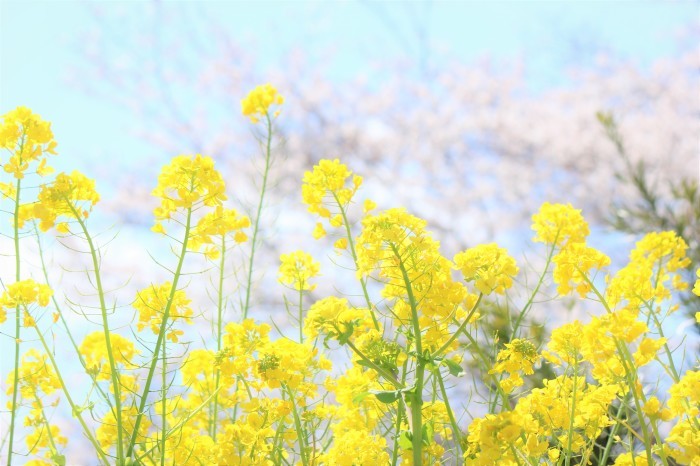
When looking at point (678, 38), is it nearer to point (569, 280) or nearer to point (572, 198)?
point (572, 198)

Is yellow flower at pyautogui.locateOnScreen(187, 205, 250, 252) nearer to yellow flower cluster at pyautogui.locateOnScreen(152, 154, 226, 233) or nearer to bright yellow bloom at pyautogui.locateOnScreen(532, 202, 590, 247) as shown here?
yellow flower cluster at pyautogui.locateOnScreen(152, 154, 226, 233)

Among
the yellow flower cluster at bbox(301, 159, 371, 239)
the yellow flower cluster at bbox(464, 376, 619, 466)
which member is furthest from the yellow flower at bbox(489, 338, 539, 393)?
the yellow flower cluster at bbox(301, 159, 371, 239)

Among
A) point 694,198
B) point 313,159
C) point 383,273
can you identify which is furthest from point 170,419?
point 313,159

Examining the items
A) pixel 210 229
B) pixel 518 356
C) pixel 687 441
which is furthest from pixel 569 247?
pixel 210 229

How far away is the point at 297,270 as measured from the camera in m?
1.17

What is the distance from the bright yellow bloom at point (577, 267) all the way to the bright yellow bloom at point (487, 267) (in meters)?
0.12

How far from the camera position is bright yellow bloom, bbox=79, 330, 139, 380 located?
103 cm

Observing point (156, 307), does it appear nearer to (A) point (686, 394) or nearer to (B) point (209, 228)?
(B) point (209, 228)

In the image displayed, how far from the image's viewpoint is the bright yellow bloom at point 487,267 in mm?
899

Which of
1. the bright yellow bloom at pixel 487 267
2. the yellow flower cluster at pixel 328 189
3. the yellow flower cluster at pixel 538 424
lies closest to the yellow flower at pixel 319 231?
the yellow flower cluster at pixel 328 189

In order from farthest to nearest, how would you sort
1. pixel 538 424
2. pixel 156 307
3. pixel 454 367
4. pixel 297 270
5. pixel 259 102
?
pixel 259 102
pixel 297 270
pixel 156 307
pixel 538 424
pixel 454 367

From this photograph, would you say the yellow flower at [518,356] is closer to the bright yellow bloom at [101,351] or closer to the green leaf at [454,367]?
the green leaf at [454,367]

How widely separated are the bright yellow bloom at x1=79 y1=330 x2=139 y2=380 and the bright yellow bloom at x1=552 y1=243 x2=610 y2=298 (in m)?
0.58

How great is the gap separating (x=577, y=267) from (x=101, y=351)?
63 cm
